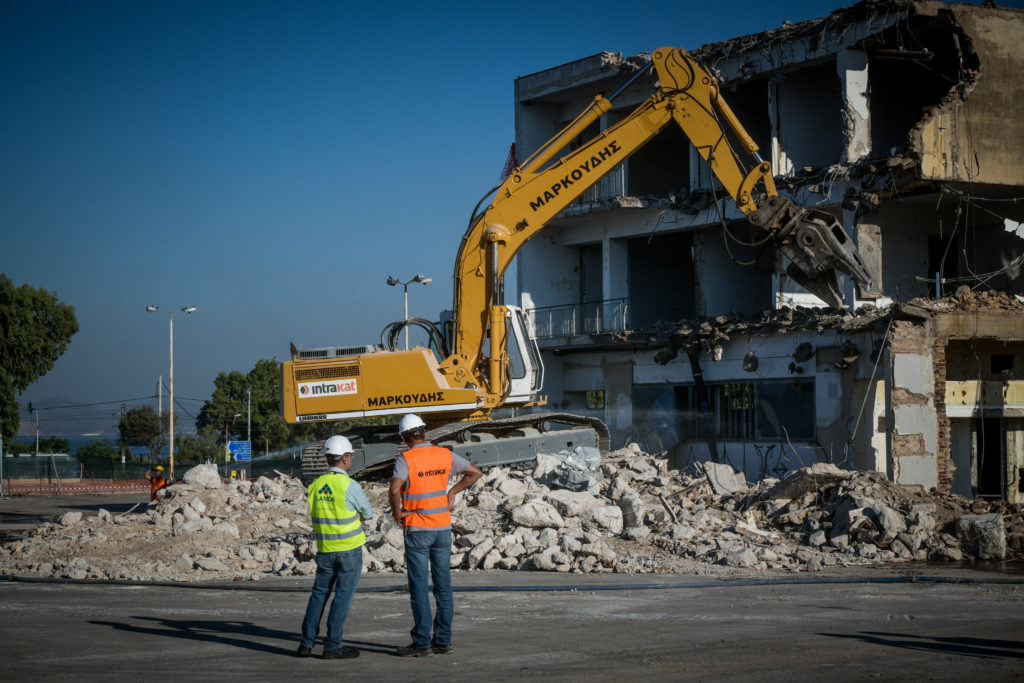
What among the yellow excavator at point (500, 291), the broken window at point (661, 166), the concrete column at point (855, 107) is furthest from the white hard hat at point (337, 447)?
the broken window at point (661, 166)

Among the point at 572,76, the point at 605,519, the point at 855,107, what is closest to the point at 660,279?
the point at 572,76

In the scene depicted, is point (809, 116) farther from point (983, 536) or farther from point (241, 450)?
point (241, 450)

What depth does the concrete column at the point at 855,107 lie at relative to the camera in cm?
2666

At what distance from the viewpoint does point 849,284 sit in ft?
87.7

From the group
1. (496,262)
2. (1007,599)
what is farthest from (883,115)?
(1007,599)

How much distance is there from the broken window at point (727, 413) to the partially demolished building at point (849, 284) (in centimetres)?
5

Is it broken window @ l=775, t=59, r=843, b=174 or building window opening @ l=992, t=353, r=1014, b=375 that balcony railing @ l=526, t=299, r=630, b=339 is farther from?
building window opening @ l=992, t=353, r=1014, b=375

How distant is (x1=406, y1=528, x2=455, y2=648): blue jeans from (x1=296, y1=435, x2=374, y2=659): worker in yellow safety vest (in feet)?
1.42

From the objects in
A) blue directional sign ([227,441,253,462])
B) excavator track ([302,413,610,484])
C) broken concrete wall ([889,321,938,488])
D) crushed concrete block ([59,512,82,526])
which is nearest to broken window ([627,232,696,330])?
broken concrete wall ([889,321,938,488])

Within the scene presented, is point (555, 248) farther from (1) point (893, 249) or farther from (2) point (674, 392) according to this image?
(1) point (893, 249)

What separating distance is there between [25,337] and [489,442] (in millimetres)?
40682

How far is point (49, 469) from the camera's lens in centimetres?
4888

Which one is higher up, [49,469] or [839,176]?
[839,176]

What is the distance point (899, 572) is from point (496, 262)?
8.44 meters
